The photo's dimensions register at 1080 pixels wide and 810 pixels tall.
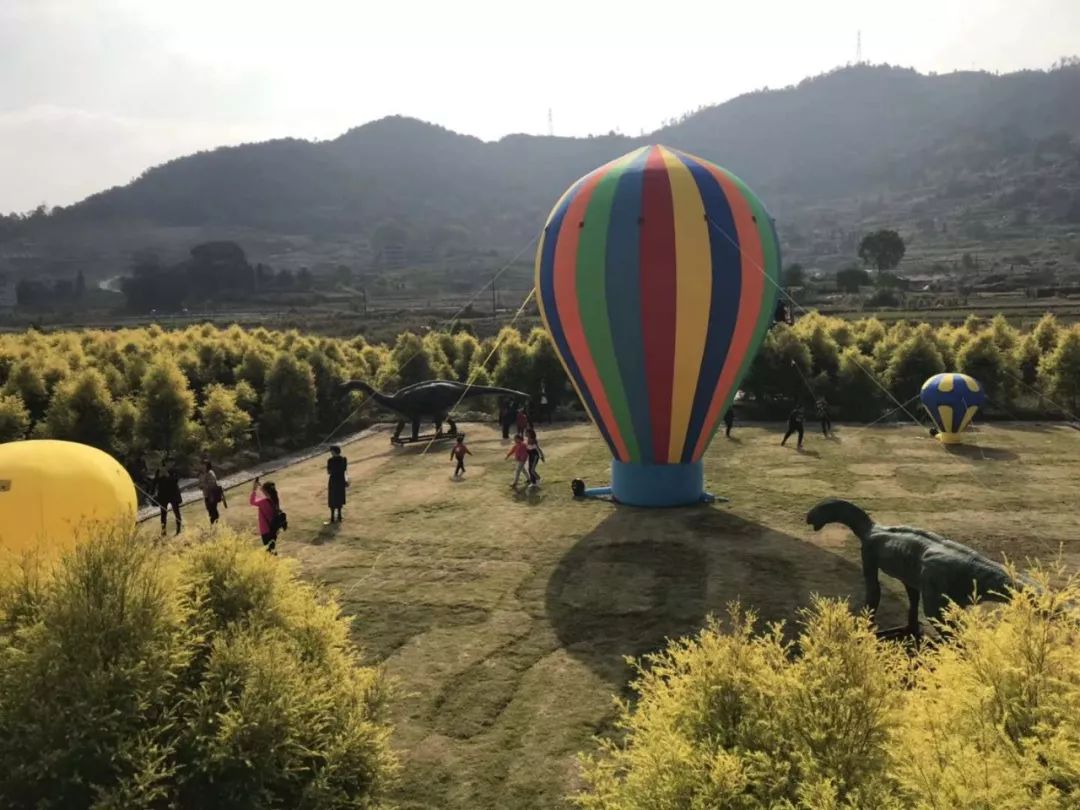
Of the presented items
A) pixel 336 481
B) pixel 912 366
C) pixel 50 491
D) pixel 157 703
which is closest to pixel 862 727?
pixel 157 703

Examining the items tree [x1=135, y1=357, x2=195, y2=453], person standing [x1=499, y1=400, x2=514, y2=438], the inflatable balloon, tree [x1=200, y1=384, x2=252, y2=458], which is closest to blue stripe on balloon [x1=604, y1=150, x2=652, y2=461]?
the inflatable balloon

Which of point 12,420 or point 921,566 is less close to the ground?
point 12,420

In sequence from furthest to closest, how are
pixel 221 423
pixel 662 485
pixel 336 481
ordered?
1. pixel 221 423
2. pixel 662 485
3. pixel 336 481

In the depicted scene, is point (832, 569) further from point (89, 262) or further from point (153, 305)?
point (89, 262)

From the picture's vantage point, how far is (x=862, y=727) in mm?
3738

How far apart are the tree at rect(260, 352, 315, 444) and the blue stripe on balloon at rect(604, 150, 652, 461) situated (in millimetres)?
13441

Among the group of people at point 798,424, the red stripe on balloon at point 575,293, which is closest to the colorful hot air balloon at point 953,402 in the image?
the group of people at point 798,424

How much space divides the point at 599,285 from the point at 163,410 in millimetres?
12503

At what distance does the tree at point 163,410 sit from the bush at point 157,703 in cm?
1496

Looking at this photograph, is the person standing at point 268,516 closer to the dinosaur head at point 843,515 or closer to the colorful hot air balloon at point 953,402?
the dinosaur head at point 843,515

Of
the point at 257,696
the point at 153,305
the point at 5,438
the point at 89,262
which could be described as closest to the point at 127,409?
the point at 5,438

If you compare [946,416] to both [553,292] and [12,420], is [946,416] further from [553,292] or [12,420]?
[12,420]

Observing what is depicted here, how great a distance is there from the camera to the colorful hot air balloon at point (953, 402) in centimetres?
1895

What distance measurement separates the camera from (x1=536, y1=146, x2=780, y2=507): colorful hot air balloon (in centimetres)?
1243
